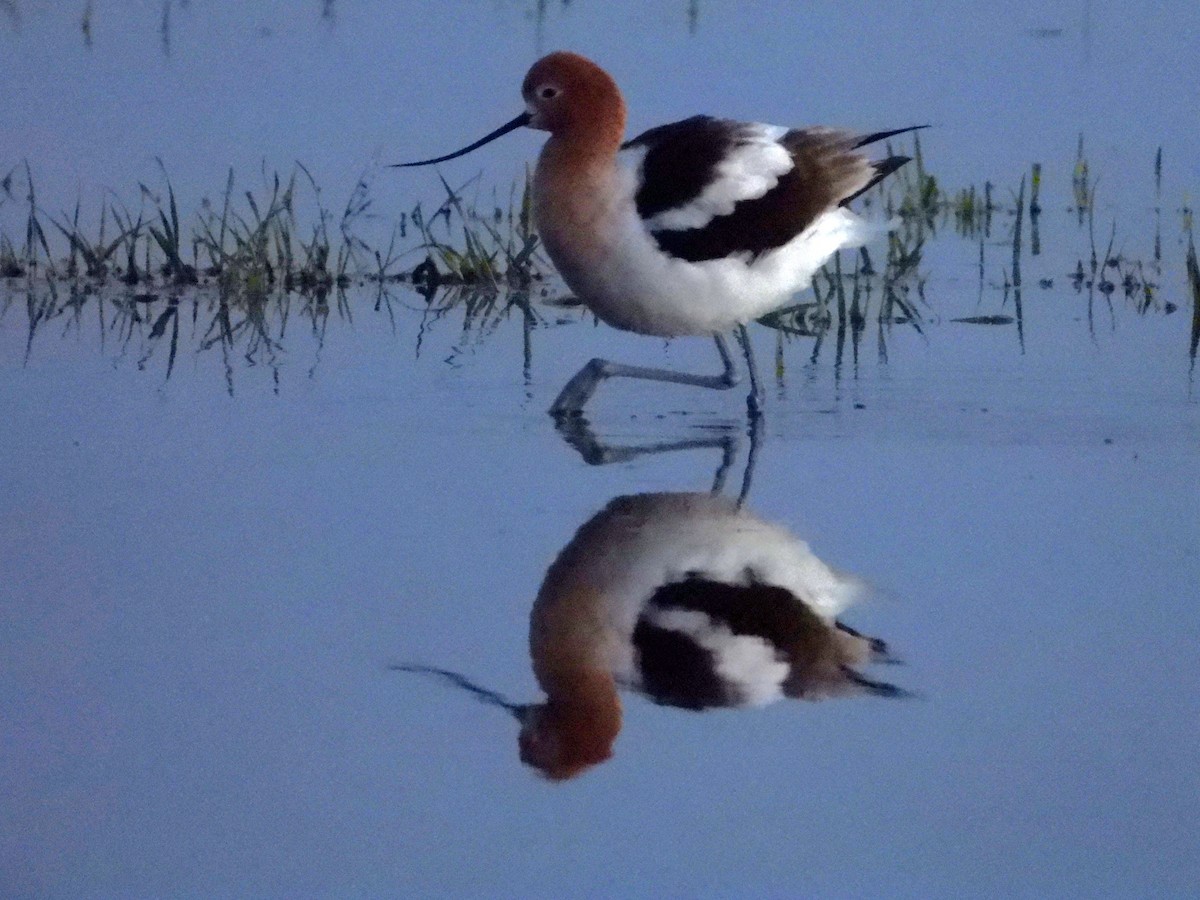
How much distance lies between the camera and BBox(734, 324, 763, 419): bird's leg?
6.05 metres

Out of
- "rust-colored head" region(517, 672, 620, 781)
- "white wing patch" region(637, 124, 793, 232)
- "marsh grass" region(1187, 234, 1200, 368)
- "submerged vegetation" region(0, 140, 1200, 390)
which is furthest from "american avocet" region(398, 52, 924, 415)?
"rust-colored head" region(517, 672, 620, 781)

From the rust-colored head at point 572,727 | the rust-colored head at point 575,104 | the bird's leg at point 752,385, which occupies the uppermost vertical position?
the rust-colored head at point 575,104

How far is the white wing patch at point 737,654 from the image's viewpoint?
13.3 ft

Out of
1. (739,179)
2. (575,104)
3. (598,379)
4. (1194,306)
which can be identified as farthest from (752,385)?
(1194,306)

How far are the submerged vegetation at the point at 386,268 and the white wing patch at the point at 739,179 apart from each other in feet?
2.37

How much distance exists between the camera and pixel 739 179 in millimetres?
5996

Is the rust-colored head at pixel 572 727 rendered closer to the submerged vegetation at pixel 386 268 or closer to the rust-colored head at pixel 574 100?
the rust-colored head at pixel 574 100

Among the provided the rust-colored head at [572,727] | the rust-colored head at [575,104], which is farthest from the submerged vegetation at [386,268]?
the rust-colored head at [572,727]

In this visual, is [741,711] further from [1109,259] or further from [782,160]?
[1109,259]

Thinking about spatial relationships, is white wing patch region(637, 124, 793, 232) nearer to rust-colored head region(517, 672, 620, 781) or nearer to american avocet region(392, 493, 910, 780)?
american avocet region(392, 493, 910, 780)

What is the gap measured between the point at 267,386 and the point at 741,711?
8.81 ft

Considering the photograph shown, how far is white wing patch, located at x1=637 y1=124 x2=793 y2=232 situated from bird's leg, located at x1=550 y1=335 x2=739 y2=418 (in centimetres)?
43

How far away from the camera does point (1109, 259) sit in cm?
798

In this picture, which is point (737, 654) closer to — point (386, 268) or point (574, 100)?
point (574, 100)
